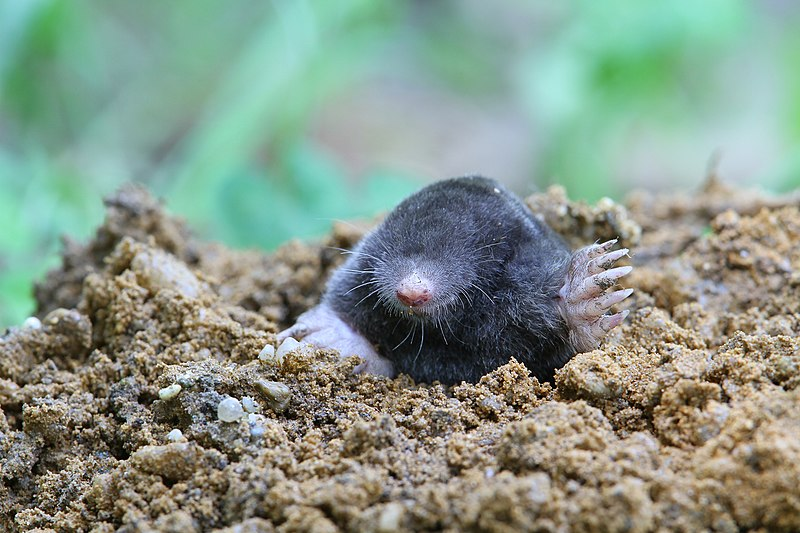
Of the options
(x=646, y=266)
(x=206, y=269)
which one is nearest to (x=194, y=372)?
(x=206, y=269)

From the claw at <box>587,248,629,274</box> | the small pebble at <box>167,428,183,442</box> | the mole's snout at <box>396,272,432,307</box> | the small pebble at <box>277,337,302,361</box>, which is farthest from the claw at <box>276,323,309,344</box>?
the claw at <box>587,248,629,274</box>

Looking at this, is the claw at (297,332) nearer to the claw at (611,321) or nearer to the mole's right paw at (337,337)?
the mole's right paw at (337,337)

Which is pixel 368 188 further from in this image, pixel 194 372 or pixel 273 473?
pixel 273 473

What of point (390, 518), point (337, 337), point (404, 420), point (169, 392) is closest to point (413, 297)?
point (337, 337)

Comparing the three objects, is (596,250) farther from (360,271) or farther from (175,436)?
(175,436)

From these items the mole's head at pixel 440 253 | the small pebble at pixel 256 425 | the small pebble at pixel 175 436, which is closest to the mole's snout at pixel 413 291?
the mole's head at pixel 440 253

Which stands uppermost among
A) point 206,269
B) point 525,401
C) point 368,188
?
point 368,188

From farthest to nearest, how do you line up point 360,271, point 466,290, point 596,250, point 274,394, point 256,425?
1. point 360,271
2. point 466,290
3. point 596,250
4. point 274,394
5. point 256,425
